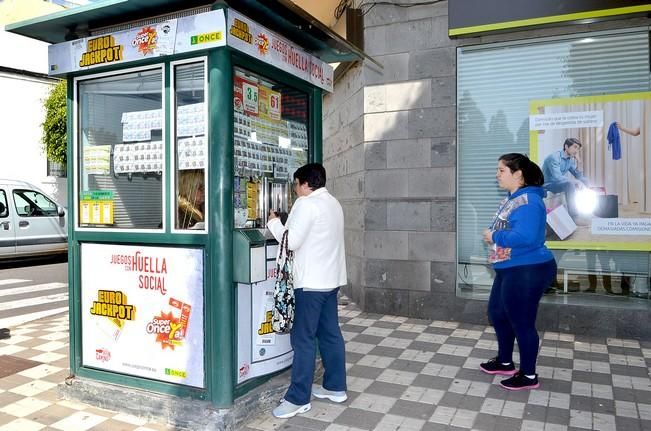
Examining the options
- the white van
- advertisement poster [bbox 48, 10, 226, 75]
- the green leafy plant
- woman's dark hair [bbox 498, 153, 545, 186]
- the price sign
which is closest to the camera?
advertisement poster [bbox 48, 10, 226, 75]

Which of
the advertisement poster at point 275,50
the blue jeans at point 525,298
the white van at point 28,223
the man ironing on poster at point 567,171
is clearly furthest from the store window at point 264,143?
the white van at point 28,223

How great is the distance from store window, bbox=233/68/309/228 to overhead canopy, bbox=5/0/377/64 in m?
0.42

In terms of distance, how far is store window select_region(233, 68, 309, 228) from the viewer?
3875mm

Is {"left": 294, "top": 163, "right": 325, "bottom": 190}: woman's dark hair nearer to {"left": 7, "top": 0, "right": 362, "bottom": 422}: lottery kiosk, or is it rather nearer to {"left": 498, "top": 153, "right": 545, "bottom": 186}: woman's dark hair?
{"left": 7, "top": 0, "right": 362, "bottom": 422}: lottery kiosk

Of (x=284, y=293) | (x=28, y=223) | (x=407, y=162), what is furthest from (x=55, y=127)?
(x=284, y=293)

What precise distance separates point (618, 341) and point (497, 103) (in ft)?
9.61

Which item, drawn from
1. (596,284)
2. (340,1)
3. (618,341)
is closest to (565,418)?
(618,341)

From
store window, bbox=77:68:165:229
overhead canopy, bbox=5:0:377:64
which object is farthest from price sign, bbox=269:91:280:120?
store window, bbox=77:68:165:229

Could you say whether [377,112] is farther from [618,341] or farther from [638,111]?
[618,341]

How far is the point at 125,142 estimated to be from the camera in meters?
3.98

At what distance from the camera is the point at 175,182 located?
3686 millimetres

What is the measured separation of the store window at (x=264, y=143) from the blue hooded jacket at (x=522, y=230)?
5.75 ft

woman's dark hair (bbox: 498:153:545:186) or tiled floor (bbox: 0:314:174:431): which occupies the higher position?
woman's dark hair (bbox: 498:153:545:186)

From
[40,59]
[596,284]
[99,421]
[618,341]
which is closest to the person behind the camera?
[99,421]
